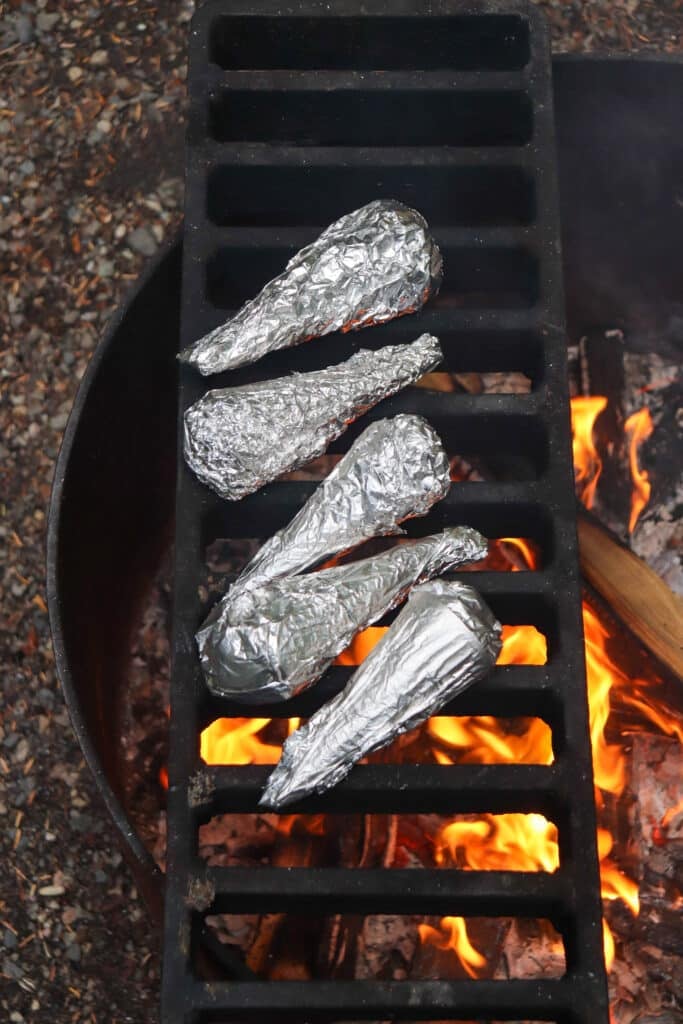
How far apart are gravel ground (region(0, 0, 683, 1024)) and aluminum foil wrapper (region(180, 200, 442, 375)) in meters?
0.74

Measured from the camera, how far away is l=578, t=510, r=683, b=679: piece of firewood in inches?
58.7

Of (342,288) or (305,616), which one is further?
(342,288)

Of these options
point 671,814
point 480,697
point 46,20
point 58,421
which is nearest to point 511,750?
point 671,814

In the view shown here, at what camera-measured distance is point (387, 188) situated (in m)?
1.45

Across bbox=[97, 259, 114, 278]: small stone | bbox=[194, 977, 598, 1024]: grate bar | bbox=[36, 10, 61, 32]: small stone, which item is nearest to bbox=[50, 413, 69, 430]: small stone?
bbox=[97, 259, 114, 278]: small stone

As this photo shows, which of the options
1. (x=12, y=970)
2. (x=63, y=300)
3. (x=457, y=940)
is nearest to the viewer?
(x=457, y=940)

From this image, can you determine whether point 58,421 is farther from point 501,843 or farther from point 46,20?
point 501,843

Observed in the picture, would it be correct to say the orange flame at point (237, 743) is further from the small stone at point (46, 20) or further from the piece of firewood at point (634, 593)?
the small stone at point (46, 20)

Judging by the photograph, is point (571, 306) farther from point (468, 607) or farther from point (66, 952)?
point (66, 952)

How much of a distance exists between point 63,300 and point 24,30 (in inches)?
21.8

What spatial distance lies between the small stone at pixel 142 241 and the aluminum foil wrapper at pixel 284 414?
31.9 inches

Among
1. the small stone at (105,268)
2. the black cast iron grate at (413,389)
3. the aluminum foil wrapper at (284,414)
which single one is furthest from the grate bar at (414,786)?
the small stone at (105,268)

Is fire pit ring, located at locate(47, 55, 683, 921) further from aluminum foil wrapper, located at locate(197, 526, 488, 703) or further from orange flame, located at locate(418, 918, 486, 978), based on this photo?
orange flame, located at locate(418, 918, 486, 978)

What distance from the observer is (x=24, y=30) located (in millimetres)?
2100
